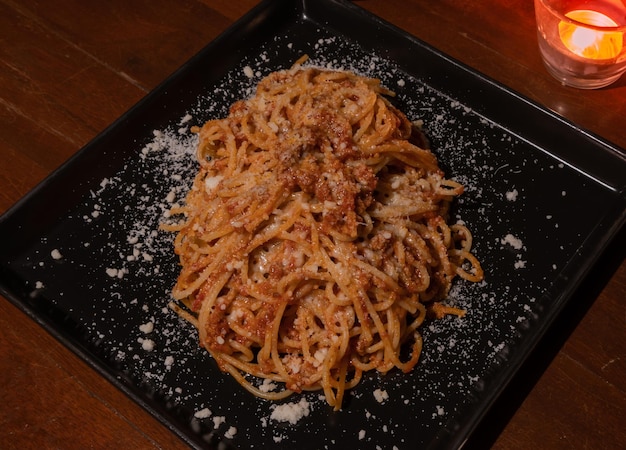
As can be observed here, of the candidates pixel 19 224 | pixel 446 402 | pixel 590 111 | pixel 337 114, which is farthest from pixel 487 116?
pixel 19 224

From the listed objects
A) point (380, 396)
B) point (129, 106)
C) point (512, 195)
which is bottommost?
point (380, 396)

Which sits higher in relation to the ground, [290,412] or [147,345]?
[290,412]

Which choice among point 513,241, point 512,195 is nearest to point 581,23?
point 512,195

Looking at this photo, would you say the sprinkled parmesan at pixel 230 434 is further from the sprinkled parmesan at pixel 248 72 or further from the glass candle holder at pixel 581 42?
the glass candle holder at pixel 581 42

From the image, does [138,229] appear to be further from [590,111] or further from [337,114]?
[590,111]

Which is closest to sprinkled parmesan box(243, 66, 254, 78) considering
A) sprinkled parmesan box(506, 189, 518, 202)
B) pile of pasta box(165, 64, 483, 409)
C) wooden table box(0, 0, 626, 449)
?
wooden table box(0, 0, 626, 449)

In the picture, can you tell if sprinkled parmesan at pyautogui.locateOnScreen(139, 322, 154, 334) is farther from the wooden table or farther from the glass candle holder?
the glass candle holder

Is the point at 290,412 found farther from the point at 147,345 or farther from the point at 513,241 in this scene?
the point at 513,241
